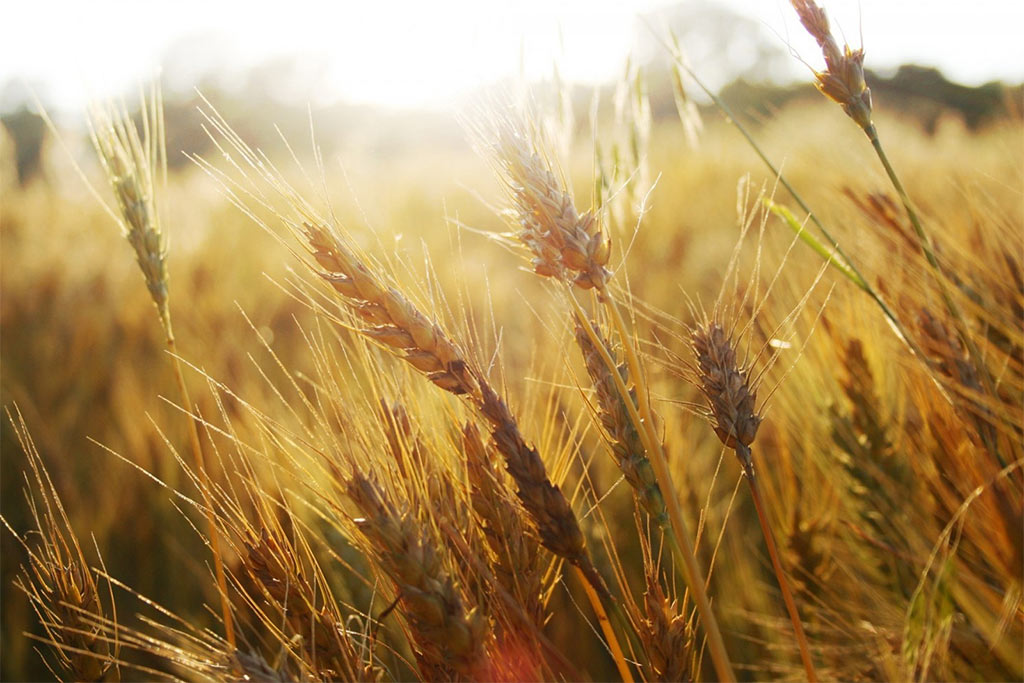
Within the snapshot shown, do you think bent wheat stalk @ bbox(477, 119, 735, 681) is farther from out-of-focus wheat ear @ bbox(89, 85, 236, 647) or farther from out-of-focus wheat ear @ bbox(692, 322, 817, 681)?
out-of-focus wheat ear @ bbox(89, 85, 236, 647)

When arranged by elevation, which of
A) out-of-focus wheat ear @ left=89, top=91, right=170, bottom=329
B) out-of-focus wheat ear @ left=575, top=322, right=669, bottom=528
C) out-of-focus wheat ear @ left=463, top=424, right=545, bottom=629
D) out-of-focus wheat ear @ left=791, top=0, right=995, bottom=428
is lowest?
out-of-focus wheat ear @ left=463, top=424, right=545, bottom=629

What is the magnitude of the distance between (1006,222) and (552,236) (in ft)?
3.54

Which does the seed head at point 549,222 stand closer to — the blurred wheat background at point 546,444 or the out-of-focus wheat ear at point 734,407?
the blurred wheat background at point 546,444

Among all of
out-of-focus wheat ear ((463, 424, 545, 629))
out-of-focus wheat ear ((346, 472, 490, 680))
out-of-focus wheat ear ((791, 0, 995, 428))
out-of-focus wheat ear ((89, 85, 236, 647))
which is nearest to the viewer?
out-of-focus wheat ear ((346, 472, 490, 680))

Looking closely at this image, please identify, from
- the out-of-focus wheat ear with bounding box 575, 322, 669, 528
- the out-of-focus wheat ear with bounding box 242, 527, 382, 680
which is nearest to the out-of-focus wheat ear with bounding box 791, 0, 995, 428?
the out-of-focus wheat ear with bounding box 575, 322, 669, 528

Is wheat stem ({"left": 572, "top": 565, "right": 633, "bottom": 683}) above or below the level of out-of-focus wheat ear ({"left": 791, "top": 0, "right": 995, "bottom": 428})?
below

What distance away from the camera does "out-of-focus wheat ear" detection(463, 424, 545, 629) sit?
0.67m

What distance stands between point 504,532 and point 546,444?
142mm

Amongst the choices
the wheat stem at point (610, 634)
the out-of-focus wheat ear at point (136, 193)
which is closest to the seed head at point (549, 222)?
the wheat stem at point (610, 634)

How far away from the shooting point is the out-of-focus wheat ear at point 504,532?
669mm

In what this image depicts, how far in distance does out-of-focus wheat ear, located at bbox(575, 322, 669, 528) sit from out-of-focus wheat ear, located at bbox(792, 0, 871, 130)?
43 cm

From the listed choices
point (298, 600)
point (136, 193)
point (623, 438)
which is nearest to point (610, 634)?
point (623, 438)

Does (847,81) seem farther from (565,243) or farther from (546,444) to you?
(546,444)

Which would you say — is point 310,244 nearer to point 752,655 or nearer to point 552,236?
point 552,236
